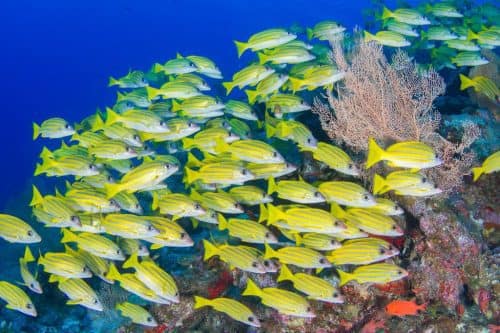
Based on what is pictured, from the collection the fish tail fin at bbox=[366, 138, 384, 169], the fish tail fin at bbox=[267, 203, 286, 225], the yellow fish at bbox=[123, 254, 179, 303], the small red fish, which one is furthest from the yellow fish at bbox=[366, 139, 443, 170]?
the yellow fish at bbox=[123, 254, 179, 303]

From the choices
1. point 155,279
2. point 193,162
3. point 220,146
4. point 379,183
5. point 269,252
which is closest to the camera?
point 379,183

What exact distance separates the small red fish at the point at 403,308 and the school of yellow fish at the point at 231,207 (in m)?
0.60

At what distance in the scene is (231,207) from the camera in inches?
223

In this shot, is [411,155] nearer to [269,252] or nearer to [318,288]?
[318,288]

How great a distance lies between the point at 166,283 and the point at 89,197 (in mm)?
1677

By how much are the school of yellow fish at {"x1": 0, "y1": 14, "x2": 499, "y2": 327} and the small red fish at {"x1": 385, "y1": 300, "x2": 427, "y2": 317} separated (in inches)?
23.8

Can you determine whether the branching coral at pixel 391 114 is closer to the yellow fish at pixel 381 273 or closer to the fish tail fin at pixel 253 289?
the yellow fish at pixel 381 273

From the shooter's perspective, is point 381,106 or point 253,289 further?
point 381,106

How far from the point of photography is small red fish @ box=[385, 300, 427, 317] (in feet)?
17.6

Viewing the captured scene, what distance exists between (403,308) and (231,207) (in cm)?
247

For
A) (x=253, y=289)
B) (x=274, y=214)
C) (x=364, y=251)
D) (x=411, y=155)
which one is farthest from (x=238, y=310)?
(x=411, y=155)

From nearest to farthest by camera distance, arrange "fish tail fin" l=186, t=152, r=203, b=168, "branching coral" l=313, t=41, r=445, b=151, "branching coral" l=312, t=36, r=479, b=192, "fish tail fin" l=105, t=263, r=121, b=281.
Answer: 1. "fish tail fin" l=105, t=263, r=121, b=281
2. "branching coral" l=312, t=36, r=479, b=192
3. "branching coral" l=313, t=41, r=445, b=151
4. "fish tail fin" l=186, t=152, r=203, b=168

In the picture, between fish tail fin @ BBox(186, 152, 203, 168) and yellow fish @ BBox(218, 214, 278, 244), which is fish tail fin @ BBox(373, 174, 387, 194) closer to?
yellow fish @ BBox(218, 214, 278, 244)

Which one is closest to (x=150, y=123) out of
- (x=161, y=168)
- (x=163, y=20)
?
(x=161, y=168)
